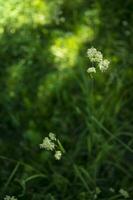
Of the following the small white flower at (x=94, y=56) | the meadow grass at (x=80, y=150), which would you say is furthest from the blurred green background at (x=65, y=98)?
the small white flower at (x=94, y=56)

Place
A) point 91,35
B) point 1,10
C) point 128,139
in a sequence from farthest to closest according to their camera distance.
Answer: point 91,35 < point 1,10 < point 128,139

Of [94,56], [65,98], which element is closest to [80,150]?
[65,98]

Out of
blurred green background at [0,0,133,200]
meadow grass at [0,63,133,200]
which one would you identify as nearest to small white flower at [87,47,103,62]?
meadow grass at [0,63,133,200]

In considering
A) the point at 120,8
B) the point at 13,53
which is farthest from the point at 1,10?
the point at 120,8

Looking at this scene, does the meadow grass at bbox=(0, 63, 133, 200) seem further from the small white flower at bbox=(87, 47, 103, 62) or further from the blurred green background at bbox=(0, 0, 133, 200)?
the small white flower at bbox=(87, 47, 103, 62)

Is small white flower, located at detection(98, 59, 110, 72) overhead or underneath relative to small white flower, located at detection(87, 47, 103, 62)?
underneath

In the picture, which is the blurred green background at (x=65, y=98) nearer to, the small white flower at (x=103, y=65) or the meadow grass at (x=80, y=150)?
the meadow grass at (x=80, y=150)

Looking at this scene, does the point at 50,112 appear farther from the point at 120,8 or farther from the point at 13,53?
the point at 120,8

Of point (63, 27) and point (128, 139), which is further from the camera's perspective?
point (63, 27)

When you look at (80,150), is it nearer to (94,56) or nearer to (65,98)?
(65,98)
